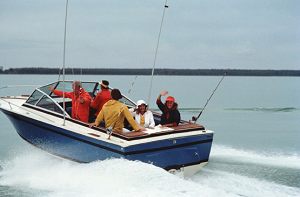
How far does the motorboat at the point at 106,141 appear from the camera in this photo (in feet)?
14.8

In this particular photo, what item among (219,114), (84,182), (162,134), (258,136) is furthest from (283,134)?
(84,182)

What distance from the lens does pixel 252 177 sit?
556 cm

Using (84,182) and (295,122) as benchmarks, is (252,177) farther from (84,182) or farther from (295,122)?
(295,122)

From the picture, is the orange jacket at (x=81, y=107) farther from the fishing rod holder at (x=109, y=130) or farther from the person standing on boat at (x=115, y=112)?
the fishing rod holder at (x=109, y=130)

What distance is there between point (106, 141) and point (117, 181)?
0.58 meters

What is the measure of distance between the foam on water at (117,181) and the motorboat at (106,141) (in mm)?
170

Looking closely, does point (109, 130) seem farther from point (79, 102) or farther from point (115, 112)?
point (79, 102)

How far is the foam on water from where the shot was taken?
13.8 ft

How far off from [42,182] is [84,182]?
0.93m

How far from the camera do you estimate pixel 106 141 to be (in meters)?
4.55

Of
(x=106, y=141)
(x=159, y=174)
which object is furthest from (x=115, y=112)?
(x=159, y=174)

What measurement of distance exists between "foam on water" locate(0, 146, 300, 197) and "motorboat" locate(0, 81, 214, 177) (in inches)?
6.7

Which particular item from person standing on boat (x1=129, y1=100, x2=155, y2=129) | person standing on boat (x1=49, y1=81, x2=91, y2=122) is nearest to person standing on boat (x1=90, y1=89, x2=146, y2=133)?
person standing on boat (x1=129, y1=100, x2=155, y2=129)

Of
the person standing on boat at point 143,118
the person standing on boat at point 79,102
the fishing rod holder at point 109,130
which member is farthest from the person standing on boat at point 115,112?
the person standing on boat at point 79,102
